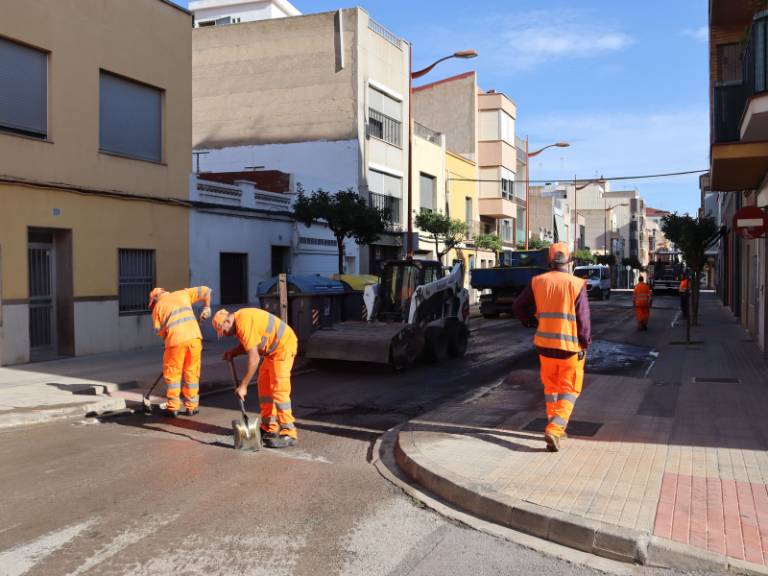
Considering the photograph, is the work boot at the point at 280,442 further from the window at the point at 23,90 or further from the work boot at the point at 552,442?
the window at the point at 23,90

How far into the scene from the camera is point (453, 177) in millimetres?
37688

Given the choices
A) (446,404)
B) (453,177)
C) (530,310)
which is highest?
(453,177)

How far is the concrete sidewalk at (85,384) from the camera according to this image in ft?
29.3

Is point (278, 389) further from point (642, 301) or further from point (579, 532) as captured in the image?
point (642, 301)

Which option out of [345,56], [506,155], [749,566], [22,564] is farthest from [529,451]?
[506,155]

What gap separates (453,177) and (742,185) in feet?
75.9

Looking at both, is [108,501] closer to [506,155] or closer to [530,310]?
[530,310]

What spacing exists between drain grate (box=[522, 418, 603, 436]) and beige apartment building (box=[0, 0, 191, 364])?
9.57 m

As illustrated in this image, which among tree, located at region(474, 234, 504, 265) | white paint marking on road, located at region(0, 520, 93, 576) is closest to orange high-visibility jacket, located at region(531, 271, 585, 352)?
Result: white paint marking on road, located at region(0, 520, 93, 576)

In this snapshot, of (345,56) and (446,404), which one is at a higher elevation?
(345,56)

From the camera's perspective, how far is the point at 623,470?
5.77m

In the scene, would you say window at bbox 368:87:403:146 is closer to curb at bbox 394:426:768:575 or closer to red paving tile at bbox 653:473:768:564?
curb at bbox 394:426:768:575

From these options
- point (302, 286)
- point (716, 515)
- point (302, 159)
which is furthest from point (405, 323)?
point (302, 159)

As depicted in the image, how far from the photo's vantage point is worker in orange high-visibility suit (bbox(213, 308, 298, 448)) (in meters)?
6.73
